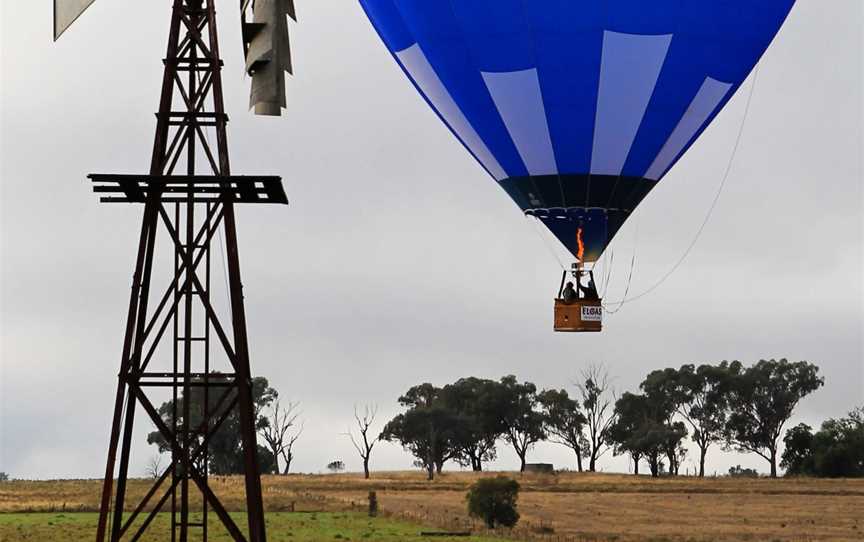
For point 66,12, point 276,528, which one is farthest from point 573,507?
point 66,12

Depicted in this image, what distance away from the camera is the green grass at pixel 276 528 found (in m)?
53.0

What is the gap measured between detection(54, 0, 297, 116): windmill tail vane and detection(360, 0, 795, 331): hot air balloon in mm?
8690

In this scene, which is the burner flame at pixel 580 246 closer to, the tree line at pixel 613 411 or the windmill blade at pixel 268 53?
the windmill blade at pixel 268 53

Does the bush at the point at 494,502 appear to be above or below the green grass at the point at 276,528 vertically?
above

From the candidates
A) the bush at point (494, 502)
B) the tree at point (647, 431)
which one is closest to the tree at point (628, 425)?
the tree at point (647, 431)

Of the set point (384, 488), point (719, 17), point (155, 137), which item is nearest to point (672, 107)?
point (719, 17)

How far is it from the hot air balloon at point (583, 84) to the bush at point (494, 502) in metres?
26.6

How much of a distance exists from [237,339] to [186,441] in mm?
2908

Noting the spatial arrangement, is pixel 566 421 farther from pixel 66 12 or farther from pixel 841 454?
pixel 66 12

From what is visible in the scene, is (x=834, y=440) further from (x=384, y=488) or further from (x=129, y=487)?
(x=129, y=487)

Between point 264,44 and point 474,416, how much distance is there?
125 meters

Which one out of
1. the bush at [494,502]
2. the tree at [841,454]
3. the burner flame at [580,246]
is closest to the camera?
the burner flame at [580,246]

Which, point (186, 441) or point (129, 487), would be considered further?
point (129, 487)

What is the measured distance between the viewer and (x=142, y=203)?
33.7 metres
